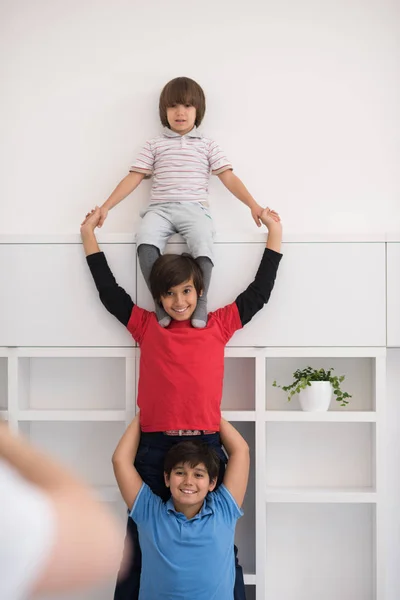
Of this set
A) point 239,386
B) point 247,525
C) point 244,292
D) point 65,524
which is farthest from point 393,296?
point 65,524

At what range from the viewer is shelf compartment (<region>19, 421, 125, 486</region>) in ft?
8.49

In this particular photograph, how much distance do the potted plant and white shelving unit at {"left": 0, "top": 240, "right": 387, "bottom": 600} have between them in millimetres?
46

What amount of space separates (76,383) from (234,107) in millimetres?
1192

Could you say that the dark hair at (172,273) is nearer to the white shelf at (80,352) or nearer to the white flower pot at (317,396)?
the white shelf at (80,352)

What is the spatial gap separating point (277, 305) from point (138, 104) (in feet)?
3.11

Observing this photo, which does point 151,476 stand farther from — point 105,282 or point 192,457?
point 105,282

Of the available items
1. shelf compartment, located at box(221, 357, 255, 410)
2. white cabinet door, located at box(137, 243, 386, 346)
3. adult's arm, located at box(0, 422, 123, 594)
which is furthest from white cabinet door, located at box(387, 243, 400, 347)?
adult's arm, located at box(0, 422, 123, 594)

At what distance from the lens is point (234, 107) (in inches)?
104

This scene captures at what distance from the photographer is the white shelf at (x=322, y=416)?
2.37 metres

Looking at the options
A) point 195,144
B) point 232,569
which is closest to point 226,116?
point 195,144

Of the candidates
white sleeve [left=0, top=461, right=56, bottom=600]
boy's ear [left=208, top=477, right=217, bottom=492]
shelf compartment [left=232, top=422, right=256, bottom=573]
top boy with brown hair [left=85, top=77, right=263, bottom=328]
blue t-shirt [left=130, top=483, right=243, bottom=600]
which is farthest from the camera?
shelf compartment [left=232, top=422, right=256, bottom=573]

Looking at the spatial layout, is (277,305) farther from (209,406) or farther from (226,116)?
(226,116)

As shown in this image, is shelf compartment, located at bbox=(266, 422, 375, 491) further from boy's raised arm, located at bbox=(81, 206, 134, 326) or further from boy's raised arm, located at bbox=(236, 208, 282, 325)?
boy's raised arm, located at bbox=(81, 206, 134, 326)

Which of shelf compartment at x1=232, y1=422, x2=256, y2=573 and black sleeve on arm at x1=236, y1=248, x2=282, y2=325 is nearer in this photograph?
black sleeve on arm at x1=236, y1=248, x2=282, y2=325
